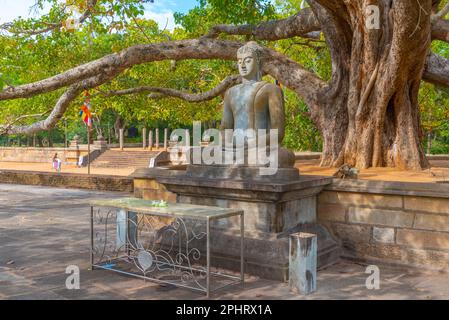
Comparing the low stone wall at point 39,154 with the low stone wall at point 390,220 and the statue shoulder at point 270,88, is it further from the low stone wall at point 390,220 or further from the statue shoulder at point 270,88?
the low stone wall at point 390,220

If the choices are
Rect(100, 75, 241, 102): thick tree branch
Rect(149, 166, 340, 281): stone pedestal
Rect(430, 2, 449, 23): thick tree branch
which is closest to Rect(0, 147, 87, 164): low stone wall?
Rect(100, 75, 241, 102): thick tree branch

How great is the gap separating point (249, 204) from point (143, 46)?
6.01 meters

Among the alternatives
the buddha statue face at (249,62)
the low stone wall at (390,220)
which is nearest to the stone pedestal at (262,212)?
the low stone wall at (390,220)

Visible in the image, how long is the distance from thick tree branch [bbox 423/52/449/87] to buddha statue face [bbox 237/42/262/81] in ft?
18.3

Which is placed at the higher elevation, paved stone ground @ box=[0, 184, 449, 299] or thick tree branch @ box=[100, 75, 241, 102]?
thick tree branch @ box=[100, 75, 241, 102]

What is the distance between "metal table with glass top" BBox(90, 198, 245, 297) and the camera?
5516 mm

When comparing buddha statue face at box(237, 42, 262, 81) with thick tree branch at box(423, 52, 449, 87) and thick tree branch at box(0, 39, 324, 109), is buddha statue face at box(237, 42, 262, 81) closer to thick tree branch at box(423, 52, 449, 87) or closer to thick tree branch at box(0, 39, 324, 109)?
thick tree branch at box(0, 39, 324, 109)

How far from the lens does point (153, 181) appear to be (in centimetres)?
866

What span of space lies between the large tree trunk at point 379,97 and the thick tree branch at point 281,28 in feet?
5.73

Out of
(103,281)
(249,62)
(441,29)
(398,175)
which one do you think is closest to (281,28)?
(441,29)

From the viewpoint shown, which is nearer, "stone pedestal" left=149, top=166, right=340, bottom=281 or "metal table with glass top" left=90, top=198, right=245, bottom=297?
"metal table with glass top" left=90, top=198, right=245, bottom=297

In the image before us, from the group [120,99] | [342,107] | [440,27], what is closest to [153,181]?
[342,107]

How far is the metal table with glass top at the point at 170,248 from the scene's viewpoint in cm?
552

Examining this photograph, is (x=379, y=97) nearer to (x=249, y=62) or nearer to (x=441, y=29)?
(x=441, y=29)
